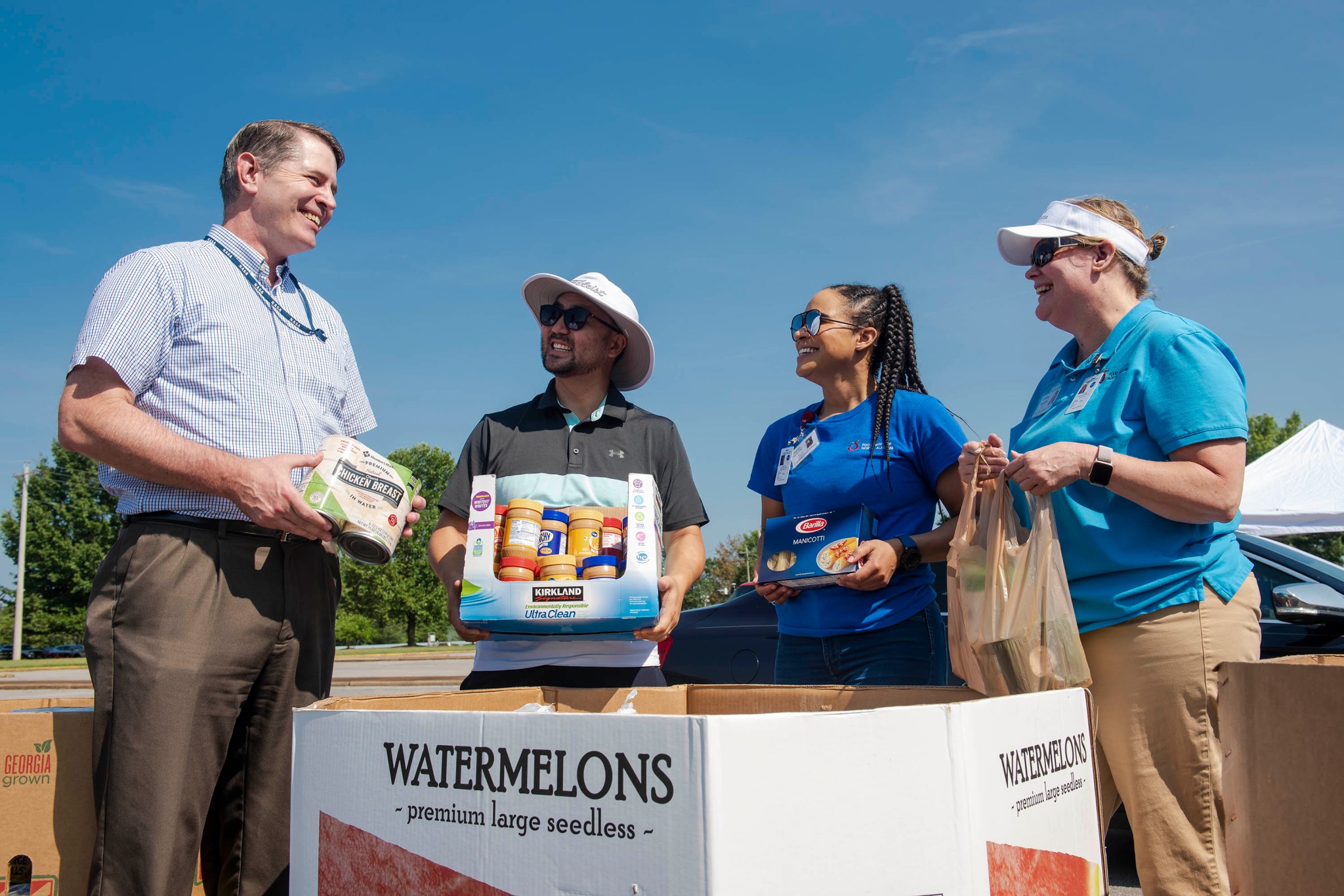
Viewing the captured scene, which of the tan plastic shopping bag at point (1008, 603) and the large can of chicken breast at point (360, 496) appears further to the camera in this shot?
the large can of chicken breast at point (360, 496)

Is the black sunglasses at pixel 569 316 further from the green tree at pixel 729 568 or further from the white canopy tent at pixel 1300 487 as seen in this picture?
the green tree at pixel 729 568

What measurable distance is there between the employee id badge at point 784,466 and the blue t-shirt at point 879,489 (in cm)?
6

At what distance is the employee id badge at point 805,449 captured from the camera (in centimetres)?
280

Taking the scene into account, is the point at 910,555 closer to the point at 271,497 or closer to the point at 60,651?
the point at 271,497

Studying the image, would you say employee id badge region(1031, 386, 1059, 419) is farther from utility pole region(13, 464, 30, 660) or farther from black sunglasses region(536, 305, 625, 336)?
utility pole region(13, 464, 30, 660)

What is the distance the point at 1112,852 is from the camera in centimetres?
423

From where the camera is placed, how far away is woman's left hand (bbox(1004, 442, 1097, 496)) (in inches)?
75.3

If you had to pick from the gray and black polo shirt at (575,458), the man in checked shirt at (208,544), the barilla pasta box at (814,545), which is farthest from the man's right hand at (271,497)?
the barilla pasta box at (814,545)

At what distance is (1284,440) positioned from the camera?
4081cm

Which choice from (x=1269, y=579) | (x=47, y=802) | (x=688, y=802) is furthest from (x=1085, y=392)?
(x=1269, y=579)

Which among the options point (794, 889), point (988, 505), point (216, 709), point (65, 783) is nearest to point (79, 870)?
point (65, 783)

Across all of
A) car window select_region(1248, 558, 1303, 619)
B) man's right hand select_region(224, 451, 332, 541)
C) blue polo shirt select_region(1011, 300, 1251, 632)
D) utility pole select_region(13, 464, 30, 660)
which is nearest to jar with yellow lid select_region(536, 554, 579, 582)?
man's right hand select_region(224, 451, 332, 541)

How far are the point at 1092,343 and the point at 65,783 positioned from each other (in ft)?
8.44

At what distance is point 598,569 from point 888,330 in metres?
1.42
